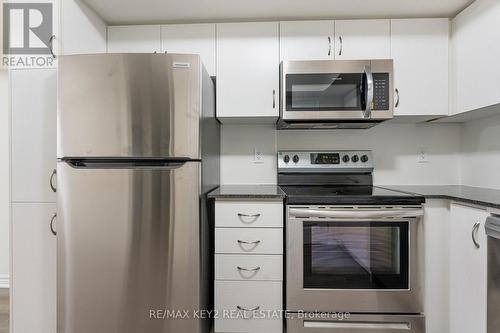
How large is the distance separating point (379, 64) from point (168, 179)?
148cm

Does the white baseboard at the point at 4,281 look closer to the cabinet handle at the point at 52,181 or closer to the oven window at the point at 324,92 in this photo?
the cabinet handle at the point at 52,181

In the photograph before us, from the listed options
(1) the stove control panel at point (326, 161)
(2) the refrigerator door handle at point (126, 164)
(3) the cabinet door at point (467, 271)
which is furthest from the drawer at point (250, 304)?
(3) the cabinet door at point (467, 271)

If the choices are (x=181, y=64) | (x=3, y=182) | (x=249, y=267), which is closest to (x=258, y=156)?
(x=249, y=267)

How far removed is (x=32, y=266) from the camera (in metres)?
1.56

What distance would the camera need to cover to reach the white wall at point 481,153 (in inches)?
72.1

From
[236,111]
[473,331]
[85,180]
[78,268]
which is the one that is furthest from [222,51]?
[473,331]

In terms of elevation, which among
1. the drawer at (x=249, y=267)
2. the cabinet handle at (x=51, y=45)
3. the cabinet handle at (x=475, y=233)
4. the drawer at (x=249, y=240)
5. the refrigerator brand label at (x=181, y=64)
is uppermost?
the cabinet handle at (x=51, y=45)

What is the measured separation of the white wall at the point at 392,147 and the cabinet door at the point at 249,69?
357 millimetres

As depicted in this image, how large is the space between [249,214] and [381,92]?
45.1 inches

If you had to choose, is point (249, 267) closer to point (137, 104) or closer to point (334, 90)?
point (137, 104)

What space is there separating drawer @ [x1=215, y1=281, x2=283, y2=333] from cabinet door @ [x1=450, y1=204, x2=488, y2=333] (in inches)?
39.6

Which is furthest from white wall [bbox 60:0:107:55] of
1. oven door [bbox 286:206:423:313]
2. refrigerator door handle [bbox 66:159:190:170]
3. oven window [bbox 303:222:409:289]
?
oven window [bbox 303:222:409:289]

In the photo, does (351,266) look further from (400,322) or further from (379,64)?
(379,64)

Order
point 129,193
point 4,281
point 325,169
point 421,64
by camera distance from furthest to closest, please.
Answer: point 4,281 → point 325,169 → point 421,64 → point 129,193
